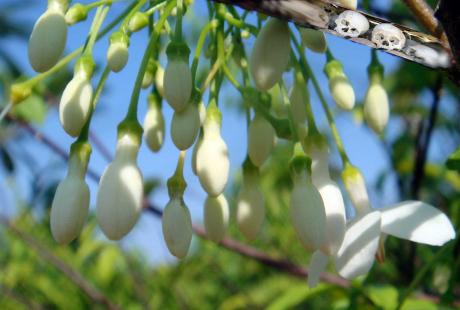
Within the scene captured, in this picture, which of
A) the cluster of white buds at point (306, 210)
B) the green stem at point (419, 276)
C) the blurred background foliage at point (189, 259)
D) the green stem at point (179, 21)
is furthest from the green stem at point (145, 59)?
the blurred background foliage at point (189, 259)

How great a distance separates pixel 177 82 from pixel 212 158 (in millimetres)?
127

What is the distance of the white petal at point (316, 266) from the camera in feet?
3.06

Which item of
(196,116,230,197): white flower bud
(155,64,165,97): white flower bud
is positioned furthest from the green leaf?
(196,116,230,197): white flower bud

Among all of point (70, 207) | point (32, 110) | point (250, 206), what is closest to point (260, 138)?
point (250, 206)

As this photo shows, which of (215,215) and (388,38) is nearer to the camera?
(388,38)

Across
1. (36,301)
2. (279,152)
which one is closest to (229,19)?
(279,152)

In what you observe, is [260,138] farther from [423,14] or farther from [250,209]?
[423,14]

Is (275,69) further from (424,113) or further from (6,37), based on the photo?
(6,37)

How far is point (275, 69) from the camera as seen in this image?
81 cm

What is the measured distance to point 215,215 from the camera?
3.43 ft

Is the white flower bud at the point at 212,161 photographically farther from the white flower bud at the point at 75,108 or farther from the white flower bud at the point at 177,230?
the white flower bud at the point at 75,108

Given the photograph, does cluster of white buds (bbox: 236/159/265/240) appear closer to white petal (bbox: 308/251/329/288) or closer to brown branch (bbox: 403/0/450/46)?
white petal (bbox: 308/251/329/288)

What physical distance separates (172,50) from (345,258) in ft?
1.24

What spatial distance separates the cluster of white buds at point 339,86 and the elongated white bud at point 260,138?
114mm
